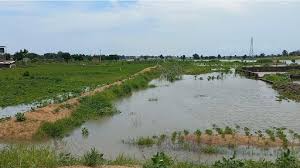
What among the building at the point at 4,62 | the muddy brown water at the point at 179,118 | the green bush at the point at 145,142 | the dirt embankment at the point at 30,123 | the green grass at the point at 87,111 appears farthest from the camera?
the building at the point at 4,62

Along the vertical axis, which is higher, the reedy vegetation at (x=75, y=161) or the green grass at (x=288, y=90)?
the reedy vegetation at (x=75, y=161)

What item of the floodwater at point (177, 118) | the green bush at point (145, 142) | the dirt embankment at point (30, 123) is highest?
the dirt embankment at point (30, 123)

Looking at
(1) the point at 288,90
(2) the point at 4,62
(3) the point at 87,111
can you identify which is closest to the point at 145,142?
(3) the point at 87,111

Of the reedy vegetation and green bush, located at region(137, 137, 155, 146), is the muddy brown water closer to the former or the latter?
green bush, located at region(137, 137, 155, 146)

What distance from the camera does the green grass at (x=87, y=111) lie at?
17375 millimetres

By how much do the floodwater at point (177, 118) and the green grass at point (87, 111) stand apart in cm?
50

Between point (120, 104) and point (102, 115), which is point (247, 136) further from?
point (120, 104)

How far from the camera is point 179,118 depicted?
21703 mm

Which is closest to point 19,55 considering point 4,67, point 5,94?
point 4,67

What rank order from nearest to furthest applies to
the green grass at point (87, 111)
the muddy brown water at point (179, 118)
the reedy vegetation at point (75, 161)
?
the reedy vegetation at point (75, 161)
the muddy brown water at point (179, 118)
the green grass at point (87, 111)

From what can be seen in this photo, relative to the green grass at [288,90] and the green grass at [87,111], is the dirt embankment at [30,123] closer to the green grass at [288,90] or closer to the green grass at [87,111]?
the green grass at [87,111]

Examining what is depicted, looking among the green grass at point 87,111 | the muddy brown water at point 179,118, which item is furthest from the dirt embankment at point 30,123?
the muddy brown water at point 179,118

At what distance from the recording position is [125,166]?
984cm

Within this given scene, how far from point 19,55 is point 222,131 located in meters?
74.3
